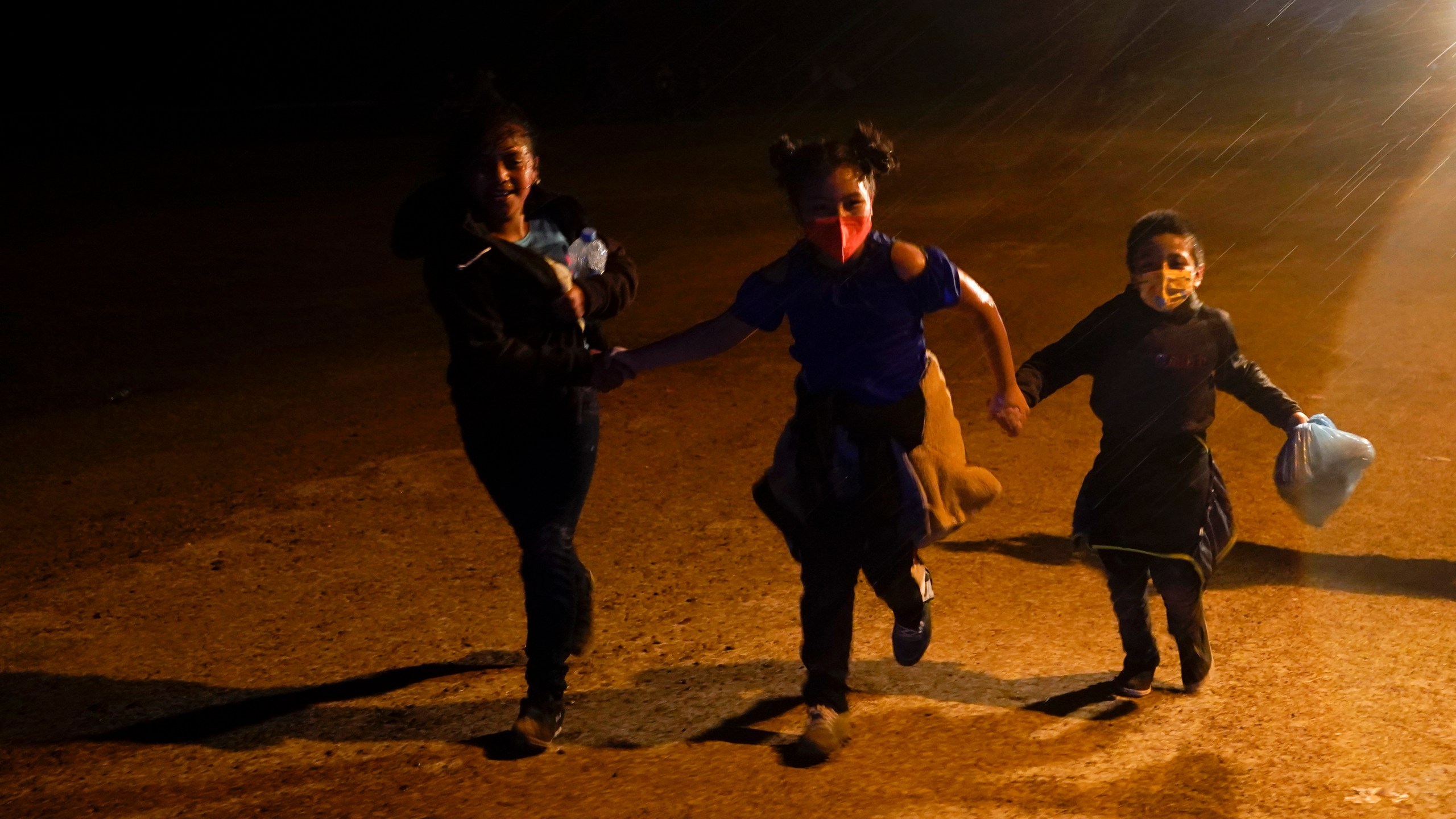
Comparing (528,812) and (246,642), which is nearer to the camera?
(528,812)

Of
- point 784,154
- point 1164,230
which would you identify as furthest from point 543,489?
point 1164,230

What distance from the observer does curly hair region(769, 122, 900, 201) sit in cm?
352

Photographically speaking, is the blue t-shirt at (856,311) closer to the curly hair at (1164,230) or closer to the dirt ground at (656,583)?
the curly hair at (1164,230)

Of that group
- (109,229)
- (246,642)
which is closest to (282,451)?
(246,642)

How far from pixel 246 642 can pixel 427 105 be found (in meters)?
17.6

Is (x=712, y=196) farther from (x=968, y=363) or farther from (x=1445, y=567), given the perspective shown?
(x=1445, y=567)

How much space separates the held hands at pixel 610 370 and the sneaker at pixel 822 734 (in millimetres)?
1041

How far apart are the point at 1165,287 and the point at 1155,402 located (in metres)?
0.32

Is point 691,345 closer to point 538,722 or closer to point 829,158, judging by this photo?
point 829,158

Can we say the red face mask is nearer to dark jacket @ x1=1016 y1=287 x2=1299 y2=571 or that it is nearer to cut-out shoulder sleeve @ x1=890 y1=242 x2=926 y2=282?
cut-out shoulder sleeve @ x1=890 y1=242 x2=926 y2=282

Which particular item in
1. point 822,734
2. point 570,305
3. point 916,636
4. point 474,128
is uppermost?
point 474,128

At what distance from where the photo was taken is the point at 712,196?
1515 centimetres

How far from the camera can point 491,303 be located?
3549mm

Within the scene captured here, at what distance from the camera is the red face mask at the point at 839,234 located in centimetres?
351
